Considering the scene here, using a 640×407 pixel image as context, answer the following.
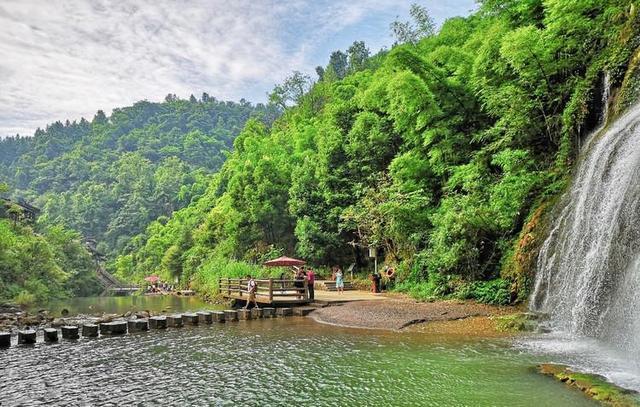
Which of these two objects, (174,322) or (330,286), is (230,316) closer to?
(174,322)

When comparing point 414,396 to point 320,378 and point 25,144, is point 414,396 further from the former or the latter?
point 25,144

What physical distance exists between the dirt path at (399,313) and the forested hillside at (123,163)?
57617 millimetres

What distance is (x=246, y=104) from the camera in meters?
197

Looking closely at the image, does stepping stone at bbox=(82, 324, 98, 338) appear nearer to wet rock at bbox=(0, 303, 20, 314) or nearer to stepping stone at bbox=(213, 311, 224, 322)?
stepping stone at bbox=(213, 311, 224, 322)

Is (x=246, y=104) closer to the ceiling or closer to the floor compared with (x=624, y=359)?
closer to the ceiling

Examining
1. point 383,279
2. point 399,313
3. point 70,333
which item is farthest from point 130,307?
point 399,313

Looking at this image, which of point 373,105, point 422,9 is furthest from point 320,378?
point 422,9

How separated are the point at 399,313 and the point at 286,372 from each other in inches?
320

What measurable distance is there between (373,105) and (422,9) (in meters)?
26.0

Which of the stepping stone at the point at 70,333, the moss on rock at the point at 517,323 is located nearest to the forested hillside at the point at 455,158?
the moss on rock at the point at 517,323

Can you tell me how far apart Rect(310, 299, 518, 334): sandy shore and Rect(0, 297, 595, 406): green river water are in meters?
1.23

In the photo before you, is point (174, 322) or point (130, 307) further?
point (130, 307)

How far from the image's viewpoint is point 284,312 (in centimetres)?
2147

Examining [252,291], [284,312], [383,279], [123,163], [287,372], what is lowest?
[287,372]
